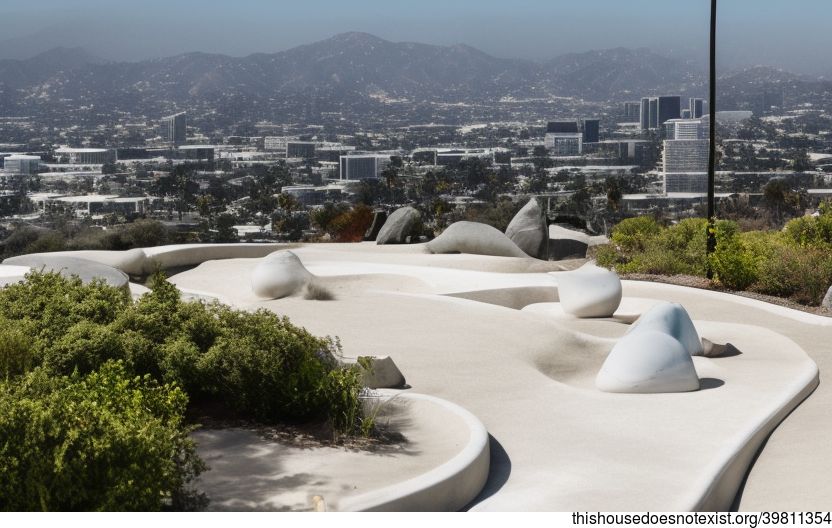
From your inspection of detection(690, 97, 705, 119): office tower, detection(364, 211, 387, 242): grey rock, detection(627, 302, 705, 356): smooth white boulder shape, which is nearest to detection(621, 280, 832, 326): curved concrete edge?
detection(627, 302, 705, 356): smooth white boulder shape

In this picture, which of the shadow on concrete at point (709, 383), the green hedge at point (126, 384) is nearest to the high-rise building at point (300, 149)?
the green hedge at point (126, 384)

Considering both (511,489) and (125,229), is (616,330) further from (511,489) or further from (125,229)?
(125,229)

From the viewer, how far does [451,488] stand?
5422 mm

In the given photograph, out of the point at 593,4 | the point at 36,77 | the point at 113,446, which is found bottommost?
the point at 113,446

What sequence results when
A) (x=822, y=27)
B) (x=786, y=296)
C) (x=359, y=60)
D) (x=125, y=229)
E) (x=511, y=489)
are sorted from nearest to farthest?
(x=511, y=489), (x=786, y=296), (x=125, y=229), (x=822, y=27), (x=359, y=60)

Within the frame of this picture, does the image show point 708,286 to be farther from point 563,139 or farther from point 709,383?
point 563,139

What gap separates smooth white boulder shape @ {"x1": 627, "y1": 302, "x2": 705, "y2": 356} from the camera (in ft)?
31.3

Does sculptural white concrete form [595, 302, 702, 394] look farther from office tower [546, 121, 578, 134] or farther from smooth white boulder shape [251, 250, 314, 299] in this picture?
office tower [546, 121, 578, 134]

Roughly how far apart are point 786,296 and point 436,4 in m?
61.3

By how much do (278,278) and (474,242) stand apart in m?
7.74

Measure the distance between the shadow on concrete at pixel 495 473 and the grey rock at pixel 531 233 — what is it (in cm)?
1452

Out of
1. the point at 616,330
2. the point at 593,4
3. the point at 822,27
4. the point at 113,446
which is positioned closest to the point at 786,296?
the point at 616,330

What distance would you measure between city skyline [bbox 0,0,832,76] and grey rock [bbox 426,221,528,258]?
33.2 m

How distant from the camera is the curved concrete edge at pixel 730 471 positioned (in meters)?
5.57
